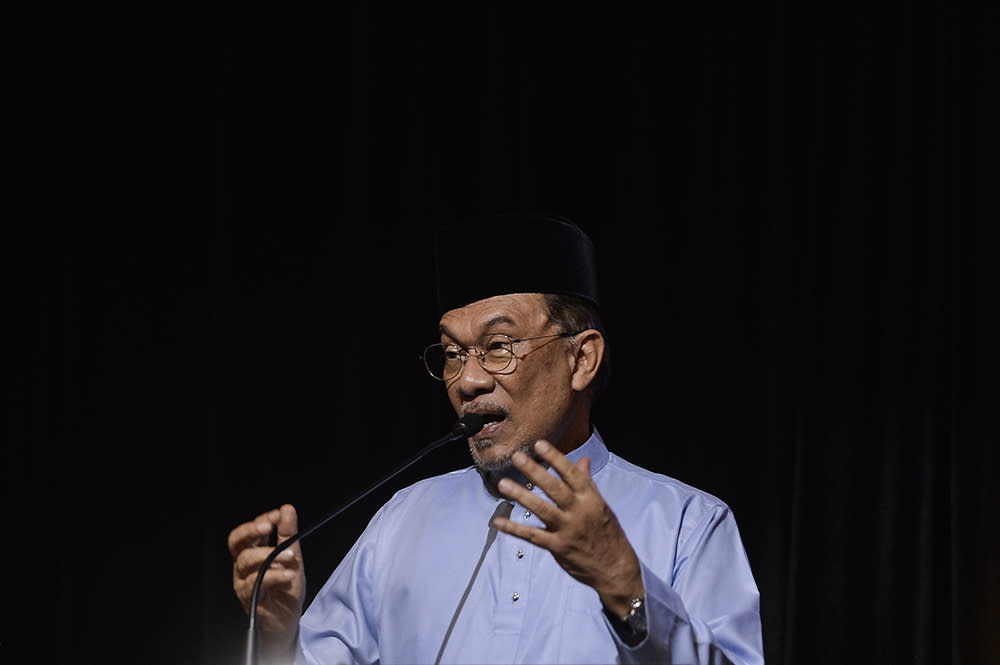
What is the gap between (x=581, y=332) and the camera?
2244 mm

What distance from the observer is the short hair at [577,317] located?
2219mm

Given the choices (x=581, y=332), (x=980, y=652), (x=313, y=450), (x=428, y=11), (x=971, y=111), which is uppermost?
(x=428, y=11)

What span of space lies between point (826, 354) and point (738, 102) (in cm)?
77

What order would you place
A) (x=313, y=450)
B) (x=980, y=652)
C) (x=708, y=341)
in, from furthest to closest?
(x=313, y=450), (x=708, y=341), (x=980, y=652)

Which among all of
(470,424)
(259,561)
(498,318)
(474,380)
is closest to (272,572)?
(259,561)

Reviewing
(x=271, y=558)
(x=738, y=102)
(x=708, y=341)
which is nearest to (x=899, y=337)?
(x=708, y=341)

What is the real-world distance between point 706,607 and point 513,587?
15.2 inches

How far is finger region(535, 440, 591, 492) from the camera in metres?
1.53

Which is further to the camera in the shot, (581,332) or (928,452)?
(928,452)

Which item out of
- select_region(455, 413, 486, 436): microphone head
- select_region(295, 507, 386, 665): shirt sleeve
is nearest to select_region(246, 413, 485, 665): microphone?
select_region(455, 413, 486, 436): microphone head

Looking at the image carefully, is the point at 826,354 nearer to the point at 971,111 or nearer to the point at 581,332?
the point at 971,111

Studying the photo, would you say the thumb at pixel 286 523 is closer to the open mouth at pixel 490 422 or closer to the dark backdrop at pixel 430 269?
the open mouth at pixel 490 422

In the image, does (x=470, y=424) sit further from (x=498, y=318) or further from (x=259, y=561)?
(x=259, y=561)

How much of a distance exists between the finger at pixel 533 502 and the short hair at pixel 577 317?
28.3 inches
